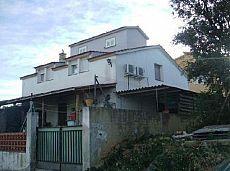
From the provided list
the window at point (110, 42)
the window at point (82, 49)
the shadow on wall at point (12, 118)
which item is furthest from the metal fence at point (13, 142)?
the window at point (82, 49)

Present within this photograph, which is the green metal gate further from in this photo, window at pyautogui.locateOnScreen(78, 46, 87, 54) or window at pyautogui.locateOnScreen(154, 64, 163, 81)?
window at pyautogui.locateOnScreen(78, 46, 87, 54)

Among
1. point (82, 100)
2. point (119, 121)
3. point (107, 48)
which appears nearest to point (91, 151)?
point (119, 121)

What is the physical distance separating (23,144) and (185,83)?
1654 centimetres

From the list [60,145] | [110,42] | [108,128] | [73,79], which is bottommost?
[60,145]

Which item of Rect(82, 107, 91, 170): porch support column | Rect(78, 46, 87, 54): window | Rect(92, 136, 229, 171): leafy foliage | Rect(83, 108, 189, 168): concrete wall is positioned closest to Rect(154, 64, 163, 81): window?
Rect(78, 46, 87, 54): window

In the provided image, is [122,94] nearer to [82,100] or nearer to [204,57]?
[82,100]

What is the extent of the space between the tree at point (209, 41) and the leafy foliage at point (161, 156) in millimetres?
3859

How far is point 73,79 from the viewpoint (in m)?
23.7

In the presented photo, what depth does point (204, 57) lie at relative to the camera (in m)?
14.9

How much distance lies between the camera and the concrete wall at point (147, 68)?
21344mm

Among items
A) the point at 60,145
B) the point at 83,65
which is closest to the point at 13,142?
the point at 60,145

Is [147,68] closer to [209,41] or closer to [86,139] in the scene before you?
[209,41]

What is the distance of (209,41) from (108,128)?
584 centimetres

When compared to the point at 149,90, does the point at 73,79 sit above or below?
above
